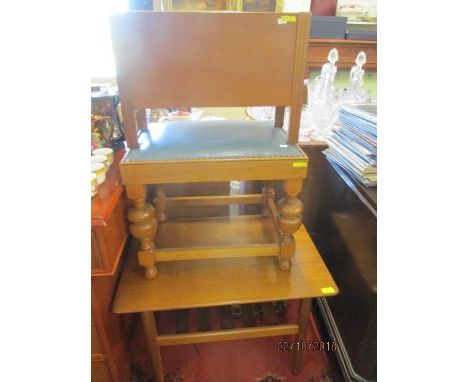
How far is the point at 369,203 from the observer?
0.78 metres

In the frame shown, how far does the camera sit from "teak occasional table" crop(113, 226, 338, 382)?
0.77 meters

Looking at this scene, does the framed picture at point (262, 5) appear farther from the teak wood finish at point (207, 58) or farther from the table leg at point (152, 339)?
the table leg at point (152, 339)

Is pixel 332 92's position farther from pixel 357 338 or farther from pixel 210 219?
pixel 357 338

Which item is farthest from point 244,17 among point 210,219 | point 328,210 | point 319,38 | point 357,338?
point 319,38

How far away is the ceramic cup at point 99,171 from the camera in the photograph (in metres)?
0.70

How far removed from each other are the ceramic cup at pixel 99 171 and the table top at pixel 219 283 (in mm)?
297

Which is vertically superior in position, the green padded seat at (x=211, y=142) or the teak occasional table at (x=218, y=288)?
the green padded seat at (x=211, y=142)

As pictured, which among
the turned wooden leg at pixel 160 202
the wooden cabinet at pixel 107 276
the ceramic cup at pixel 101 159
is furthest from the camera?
the turned wooden leg at pixel 160 202

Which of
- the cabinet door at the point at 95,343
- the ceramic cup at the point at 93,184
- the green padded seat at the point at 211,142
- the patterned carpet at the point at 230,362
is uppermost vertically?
the green padded seat at the point at 211,142

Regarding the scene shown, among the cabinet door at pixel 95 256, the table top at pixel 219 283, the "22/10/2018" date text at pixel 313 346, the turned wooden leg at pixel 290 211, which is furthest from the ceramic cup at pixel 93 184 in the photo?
the "22/10/2018" date text at pixel 313 346

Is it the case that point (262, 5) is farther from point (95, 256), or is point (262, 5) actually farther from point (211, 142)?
point (95, 256)

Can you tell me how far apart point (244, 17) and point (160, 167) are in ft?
1.10

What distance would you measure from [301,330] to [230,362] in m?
0.33


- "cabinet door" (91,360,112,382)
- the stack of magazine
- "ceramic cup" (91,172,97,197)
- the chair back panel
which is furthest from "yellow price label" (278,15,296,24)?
"cabinet door" (91,360,112,382)
